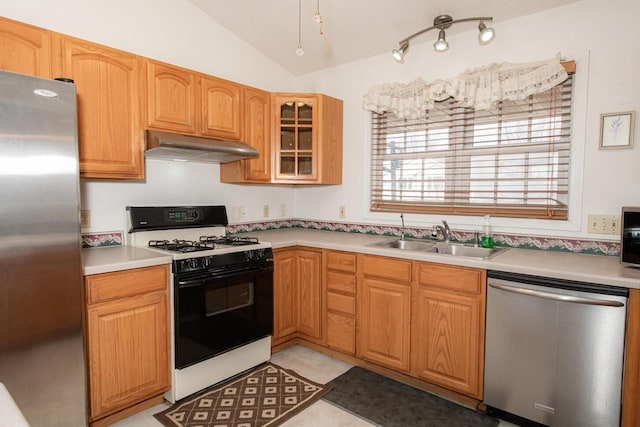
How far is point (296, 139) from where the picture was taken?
3.26 meters

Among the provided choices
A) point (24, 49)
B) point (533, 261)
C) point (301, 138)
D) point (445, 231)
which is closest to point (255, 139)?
point (301, 138)

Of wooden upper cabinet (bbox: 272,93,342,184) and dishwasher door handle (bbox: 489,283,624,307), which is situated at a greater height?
wooden upper cabinet (bbox: 272,93,342,184)

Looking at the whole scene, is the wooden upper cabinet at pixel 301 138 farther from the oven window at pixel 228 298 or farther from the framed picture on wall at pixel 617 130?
the framed picture on wall at pixel 617 130

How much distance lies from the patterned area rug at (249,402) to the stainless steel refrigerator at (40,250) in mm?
626

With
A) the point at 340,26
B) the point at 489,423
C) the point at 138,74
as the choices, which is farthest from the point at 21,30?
the point at 489,423

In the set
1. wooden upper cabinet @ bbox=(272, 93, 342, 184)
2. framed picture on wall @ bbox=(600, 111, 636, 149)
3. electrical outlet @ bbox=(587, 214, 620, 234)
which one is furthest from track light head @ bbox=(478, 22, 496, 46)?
wooden upper cabinet @ bbox=(272, 93, 342, 184)

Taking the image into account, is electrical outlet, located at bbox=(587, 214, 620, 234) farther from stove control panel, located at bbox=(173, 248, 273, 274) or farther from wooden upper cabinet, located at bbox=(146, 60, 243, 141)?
wooden upper cabinet, located at bbox=(146, 60, 243, 141)

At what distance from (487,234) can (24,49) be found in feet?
9.76

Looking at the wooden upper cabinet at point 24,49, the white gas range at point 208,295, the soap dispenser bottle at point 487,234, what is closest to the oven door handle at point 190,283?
the white gas range at point 208,295

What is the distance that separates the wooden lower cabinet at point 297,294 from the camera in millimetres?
2959

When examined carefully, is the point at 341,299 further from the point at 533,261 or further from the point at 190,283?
the point at 533,261

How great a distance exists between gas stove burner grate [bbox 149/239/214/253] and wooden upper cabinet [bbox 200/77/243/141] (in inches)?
32.2

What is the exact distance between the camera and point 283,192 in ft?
12.6

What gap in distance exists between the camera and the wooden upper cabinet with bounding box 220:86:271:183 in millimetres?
3031
